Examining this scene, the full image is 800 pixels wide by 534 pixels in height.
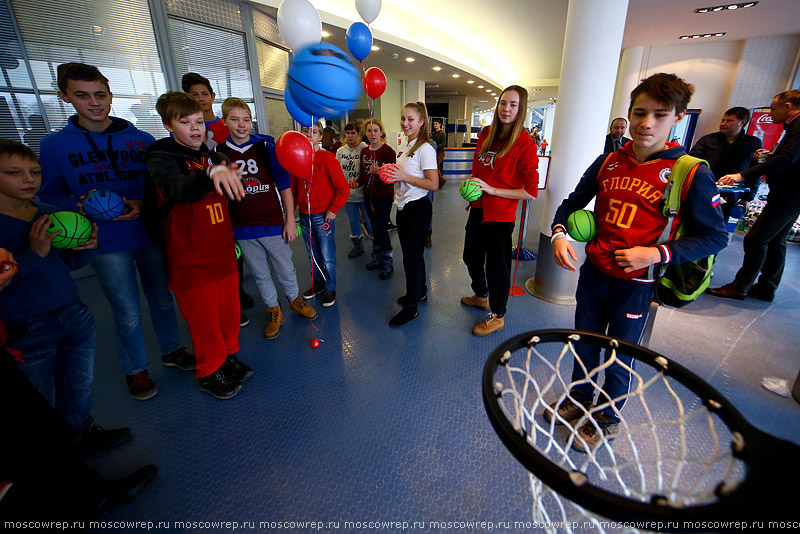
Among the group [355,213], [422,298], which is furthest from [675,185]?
[355,213]

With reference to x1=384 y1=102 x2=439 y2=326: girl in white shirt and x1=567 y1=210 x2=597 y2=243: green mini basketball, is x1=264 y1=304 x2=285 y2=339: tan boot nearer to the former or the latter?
x1=384 y1=102 x2=439 y2=326: girl in white shirt

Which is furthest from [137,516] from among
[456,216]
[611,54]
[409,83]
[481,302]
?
[409,83]

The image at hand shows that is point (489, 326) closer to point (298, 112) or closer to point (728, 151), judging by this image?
point (298, 112)

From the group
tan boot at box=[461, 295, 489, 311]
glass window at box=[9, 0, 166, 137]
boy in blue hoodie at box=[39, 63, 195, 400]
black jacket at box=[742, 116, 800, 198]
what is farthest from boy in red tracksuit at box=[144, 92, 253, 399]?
black jacket at box=[742, 116, 800, 198]

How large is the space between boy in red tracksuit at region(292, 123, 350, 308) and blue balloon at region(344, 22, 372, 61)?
0.63 m

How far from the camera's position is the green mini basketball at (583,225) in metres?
1.41

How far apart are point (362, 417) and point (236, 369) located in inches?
33.5

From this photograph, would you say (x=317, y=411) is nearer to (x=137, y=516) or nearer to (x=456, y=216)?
(x=137, y=516)

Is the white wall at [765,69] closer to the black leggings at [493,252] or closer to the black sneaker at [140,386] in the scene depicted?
the black leggings at [493,252]

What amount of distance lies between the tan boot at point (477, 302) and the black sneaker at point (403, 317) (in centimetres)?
51

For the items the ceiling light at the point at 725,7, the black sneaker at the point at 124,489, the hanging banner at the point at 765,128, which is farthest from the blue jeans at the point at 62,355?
the hanging banner at the point at 765,128

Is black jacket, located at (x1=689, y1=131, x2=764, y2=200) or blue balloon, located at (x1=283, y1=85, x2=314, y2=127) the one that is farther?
black jacket, located at (x1=689, y1=131, x2=764, y2=200)

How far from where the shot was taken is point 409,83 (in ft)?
35.3

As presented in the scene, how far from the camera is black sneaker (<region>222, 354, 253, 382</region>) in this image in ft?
6.59
